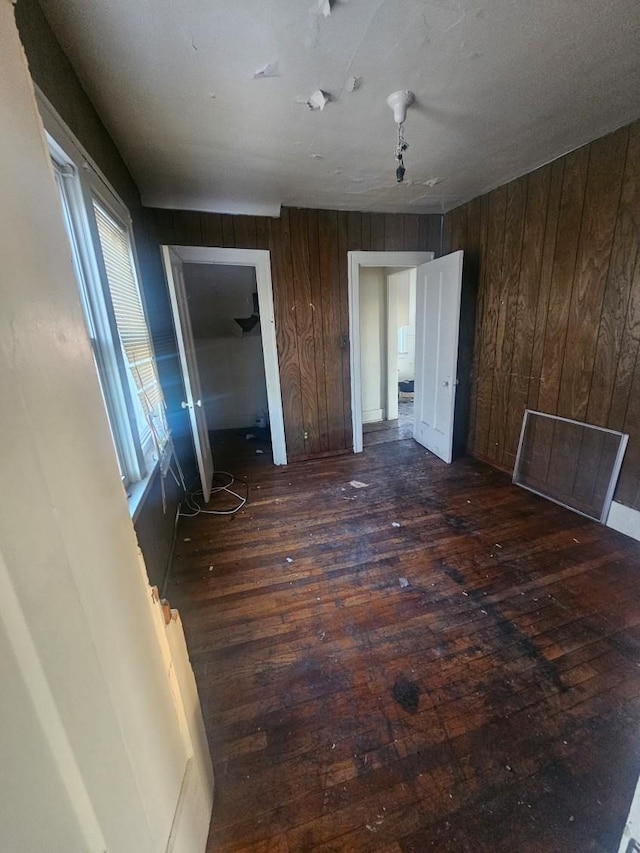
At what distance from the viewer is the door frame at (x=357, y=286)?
3324mm

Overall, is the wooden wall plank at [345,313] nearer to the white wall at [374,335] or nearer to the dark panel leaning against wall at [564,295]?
the white wall at [374,335]

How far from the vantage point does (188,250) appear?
2.83 meters

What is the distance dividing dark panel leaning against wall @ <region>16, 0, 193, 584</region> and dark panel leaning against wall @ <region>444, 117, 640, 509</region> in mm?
2817

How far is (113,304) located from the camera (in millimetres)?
1659

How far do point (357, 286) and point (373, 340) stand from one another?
119cm

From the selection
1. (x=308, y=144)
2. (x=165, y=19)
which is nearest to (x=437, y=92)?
(x=308, y=144)

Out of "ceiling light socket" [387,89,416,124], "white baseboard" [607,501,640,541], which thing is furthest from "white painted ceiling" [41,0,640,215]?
"white baseboard" [607,501,640,541]

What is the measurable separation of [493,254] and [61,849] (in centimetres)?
368

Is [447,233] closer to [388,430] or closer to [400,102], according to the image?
[400,102]

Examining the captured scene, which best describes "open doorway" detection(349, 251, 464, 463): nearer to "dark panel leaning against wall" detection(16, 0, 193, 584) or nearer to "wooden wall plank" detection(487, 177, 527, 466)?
"wooden wall plank" detection(487, 177, 527, 466)

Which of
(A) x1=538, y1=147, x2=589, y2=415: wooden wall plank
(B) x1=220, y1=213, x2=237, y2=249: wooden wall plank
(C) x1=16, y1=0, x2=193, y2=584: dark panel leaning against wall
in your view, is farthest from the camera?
(B) x1=220, y1=213, x2=237, y2=249: wooden wall plank

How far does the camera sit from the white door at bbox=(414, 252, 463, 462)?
3.03 meters

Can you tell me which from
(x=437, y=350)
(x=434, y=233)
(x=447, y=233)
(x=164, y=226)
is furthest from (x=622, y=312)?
(x=164, y=226)

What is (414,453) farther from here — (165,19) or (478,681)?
(165,19)
